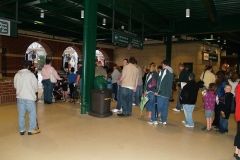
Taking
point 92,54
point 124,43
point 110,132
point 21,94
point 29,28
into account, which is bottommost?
point 110,132

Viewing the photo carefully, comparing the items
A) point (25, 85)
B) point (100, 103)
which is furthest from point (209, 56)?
point (25, 85)

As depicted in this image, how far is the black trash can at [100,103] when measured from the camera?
18.8ft

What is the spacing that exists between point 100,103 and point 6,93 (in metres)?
3.84

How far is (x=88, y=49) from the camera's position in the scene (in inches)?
237

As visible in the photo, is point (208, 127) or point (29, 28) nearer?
point (208, 127)

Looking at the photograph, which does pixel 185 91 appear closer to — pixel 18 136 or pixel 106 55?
pixel 18 136

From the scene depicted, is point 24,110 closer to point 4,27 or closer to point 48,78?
point 4,27

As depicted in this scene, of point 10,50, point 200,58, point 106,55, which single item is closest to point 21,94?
point 10,50

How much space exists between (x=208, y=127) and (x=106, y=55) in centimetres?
1541

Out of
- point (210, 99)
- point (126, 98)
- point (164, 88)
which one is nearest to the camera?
point (210, 99)

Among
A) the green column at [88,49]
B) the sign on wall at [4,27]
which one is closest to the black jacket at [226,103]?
the green column at [88,49]

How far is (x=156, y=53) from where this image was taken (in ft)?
→ 55.7

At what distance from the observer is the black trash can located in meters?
5.73

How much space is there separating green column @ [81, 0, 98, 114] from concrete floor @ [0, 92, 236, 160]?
1.94ft
